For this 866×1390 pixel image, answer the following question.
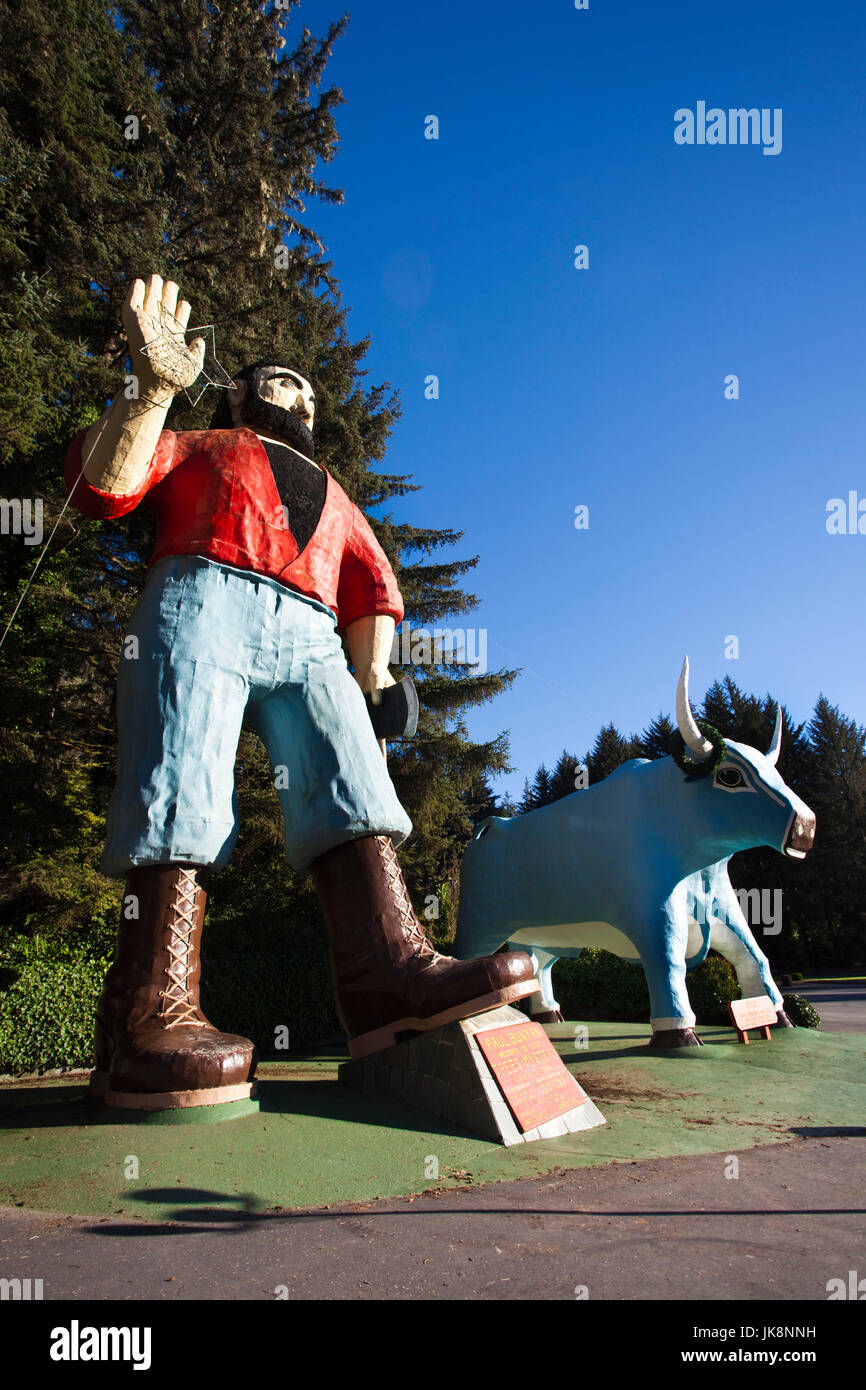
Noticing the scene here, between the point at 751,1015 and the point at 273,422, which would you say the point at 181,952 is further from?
the point at 751,1015

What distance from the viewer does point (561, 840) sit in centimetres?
751

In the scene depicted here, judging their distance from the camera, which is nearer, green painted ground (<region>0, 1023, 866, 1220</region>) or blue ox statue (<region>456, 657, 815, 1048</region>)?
green painted ground (<region>0, 1023, 866, 1220</region>)

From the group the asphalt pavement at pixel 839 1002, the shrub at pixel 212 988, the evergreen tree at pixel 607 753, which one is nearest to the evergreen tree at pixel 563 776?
the evergreen tree at pixel 607 753

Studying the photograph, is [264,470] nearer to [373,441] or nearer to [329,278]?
[373,441]

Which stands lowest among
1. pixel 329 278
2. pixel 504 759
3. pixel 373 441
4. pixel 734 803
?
pixel 734 803

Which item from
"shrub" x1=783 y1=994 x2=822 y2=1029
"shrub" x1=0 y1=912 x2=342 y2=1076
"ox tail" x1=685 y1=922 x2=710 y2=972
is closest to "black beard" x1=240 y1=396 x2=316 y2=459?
"shrub" x1=0 y1=912 x2=342 y2=1076

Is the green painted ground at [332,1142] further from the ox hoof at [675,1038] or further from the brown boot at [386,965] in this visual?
the ox hoof at [675,1038]

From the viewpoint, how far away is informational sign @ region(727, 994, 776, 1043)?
6.66 meters

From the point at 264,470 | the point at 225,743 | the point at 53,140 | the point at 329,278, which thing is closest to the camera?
the point at 225,743

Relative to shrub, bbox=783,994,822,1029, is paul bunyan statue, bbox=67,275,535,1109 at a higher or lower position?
higher

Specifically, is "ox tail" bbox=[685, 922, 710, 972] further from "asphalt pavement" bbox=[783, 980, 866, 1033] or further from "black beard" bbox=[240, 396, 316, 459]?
"black beard" bbox=[240, 396, 316, 459]

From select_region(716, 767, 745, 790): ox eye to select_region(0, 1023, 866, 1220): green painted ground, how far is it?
2.12 metres

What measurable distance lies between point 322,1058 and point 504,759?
21.3ft
